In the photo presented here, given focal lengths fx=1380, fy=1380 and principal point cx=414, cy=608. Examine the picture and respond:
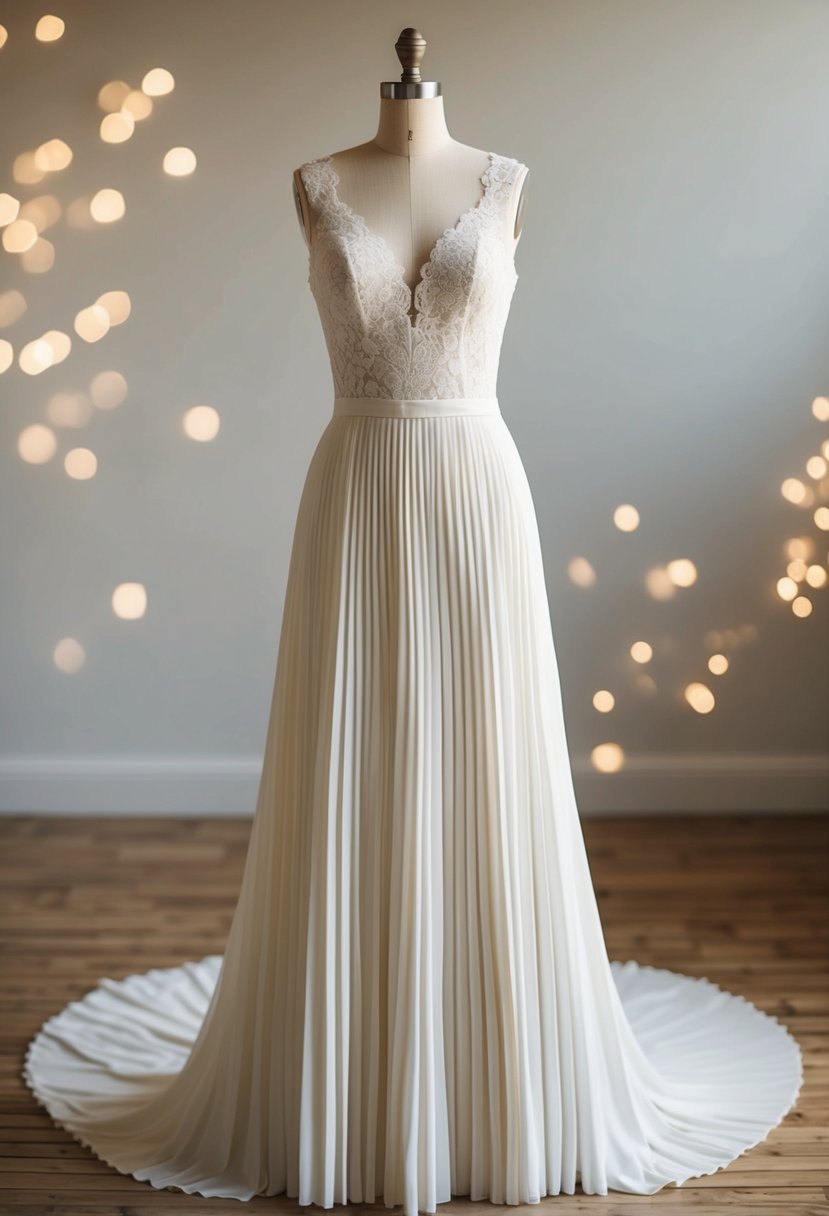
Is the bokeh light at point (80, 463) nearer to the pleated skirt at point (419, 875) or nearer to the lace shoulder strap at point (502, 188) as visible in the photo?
the pleated skirt at point (419, 875)

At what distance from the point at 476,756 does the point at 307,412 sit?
1.74 metres

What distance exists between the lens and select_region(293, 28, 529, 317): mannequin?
2074 mm

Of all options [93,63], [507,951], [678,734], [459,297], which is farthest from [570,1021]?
[93,63]

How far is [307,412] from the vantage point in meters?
3.61

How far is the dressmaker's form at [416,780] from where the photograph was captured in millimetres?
2049

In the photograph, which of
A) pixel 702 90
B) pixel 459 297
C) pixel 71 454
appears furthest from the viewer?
pixel 71 454

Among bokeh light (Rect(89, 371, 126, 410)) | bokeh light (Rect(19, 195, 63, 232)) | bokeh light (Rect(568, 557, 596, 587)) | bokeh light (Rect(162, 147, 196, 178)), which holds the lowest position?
bokeh light (Rect(568, 557, 596, 587))

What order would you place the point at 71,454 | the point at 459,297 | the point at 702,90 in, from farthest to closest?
the point at 71,454
the point at 702,90
the point at 459,297

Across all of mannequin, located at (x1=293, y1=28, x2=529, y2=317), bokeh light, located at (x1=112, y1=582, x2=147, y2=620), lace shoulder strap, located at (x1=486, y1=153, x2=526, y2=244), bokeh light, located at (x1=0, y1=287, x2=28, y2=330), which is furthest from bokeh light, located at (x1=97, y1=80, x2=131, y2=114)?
lace shoulder strap, located at (x1=486, y1=153, x2=526, y2=244)

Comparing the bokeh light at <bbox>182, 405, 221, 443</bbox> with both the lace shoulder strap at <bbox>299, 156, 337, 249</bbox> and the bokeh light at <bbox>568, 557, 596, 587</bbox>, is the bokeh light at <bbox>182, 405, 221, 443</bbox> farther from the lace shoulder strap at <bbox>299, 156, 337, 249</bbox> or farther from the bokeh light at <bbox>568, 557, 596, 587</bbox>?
the lace shoulder strap at <bbox>299, 156, 337, 249</bbox>

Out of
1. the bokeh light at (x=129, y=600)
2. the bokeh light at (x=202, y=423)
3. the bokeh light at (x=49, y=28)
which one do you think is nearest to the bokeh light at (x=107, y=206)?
the bokeh light at (x=49, y=28)

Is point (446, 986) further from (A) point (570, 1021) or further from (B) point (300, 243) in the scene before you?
(B) point (300, 243)

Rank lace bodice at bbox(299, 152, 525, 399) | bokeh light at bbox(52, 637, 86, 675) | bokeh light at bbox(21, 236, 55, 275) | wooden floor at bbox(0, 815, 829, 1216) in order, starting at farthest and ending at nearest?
bokeh light at bbox(52, 637, 86, 675), bokeh light at bbox(21, 236, 55, 275), wooden floor at bbox(0, 815, 829, 1216), lace bodice at bbox(299, 152, 525, 399)

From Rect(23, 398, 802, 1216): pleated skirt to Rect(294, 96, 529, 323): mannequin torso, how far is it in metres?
0.26
